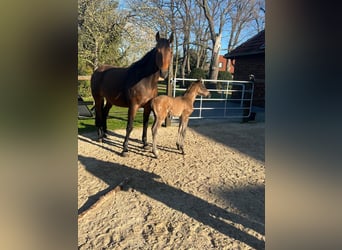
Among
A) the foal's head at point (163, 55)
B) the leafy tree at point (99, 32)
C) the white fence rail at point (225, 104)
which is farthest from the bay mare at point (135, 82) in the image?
the leafy tree at point (99, 32)

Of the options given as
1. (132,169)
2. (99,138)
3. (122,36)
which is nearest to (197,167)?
(132,169)

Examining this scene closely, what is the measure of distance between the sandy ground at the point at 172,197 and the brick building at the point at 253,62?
656cm

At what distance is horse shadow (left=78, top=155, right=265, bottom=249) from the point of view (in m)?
2.54

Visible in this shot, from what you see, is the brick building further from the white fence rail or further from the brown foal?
the brown foal

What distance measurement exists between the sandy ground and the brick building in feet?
21.5

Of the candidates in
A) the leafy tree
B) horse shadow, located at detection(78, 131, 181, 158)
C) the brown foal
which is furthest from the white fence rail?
the leafy tree

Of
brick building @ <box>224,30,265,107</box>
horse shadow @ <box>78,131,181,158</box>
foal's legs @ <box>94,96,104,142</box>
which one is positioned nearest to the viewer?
horse shadow @ <box>78,131,181,158</box>

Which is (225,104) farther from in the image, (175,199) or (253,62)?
(175,199)
